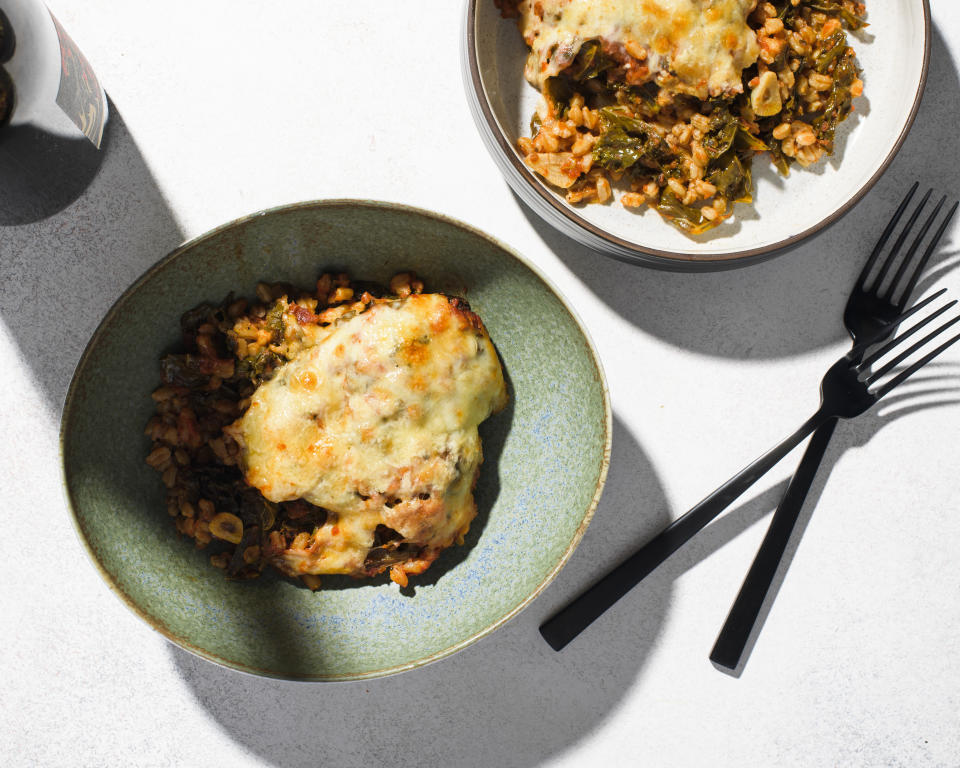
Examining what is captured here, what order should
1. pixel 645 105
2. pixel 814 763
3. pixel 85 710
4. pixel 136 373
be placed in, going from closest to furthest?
1. pixel 136 373
2. pixel 645 105
3. pixel 85 710
4. pixel 814 763

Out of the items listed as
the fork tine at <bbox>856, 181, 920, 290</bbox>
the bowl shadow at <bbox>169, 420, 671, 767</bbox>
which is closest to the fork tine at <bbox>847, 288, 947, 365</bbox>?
the fork tine at <bbox>856, 181, 920, 290</bbox>

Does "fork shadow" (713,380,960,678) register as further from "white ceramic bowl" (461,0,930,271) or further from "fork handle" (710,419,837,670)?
"white ceramic bowl" (461,0,930,271)

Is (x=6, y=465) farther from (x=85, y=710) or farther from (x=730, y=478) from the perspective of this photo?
(x=730, y=478)

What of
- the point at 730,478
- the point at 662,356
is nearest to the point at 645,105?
the point at 662,356

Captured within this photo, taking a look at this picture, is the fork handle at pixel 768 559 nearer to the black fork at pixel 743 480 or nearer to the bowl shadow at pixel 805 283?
the black fork at pixel 743 480

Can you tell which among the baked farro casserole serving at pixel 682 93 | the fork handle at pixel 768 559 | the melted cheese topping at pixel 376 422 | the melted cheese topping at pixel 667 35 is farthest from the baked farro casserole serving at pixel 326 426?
the fork handle at pixel 768 559

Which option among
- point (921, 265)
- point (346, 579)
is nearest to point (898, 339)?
point (921, 265)
